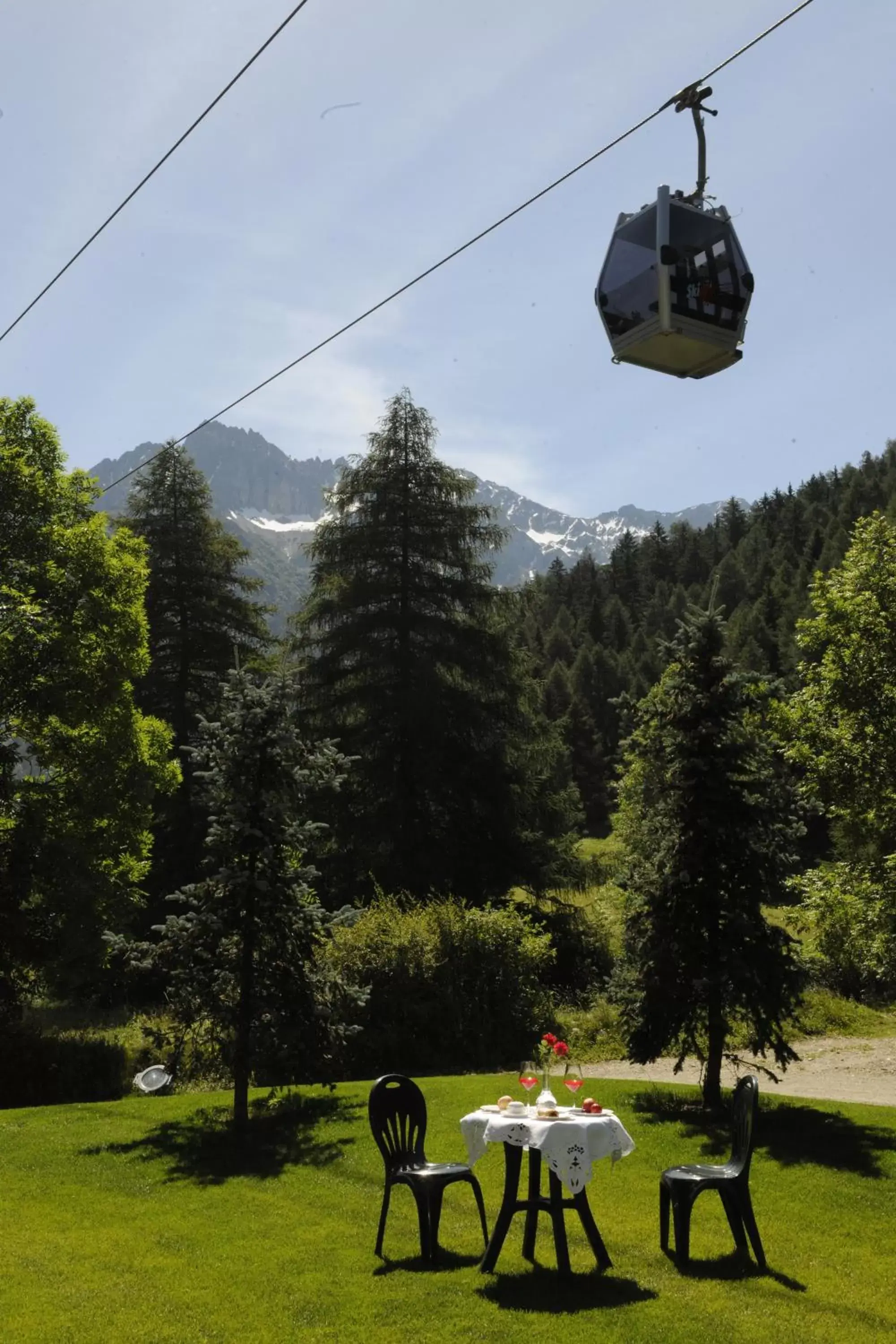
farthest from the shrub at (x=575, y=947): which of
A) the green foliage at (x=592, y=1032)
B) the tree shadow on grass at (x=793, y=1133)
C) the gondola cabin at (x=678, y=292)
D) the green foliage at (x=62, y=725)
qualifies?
the gondola cabin at (x=678, y=292)

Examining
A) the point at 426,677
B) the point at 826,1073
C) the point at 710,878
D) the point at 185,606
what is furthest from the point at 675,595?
the point at 710,878

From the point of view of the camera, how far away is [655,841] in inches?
548

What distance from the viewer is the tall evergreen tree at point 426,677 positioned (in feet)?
88.5

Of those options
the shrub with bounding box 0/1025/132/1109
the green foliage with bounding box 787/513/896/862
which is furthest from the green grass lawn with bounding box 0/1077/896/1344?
the green foliage with bounding box 787/513/896/862

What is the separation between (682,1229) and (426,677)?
20235 millimetres

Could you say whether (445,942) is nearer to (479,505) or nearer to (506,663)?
(506,663)

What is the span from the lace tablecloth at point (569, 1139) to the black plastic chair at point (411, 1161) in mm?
509

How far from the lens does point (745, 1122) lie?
7.88 meters

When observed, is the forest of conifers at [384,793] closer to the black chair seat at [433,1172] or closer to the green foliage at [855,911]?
the green foliage at [855,911]

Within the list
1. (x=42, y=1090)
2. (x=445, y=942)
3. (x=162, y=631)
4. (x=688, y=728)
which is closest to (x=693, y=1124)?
(x=688, y=728)

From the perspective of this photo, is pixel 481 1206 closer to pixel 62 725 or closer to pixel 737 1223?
pixel 737 1223

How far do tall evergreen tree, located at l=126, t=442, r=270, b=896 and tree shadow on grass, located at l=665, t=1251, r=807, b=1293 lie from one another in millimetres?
23565

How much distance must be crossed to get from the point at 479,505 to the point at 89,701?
41.6 ft

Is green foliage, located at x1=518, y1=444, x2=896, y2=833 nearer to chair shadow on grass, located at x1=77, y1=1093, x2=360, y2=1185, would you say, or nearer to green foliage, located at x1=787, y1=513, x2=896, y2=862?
green foliage, located at x1=787, y1=513, x2=896, y2=862
